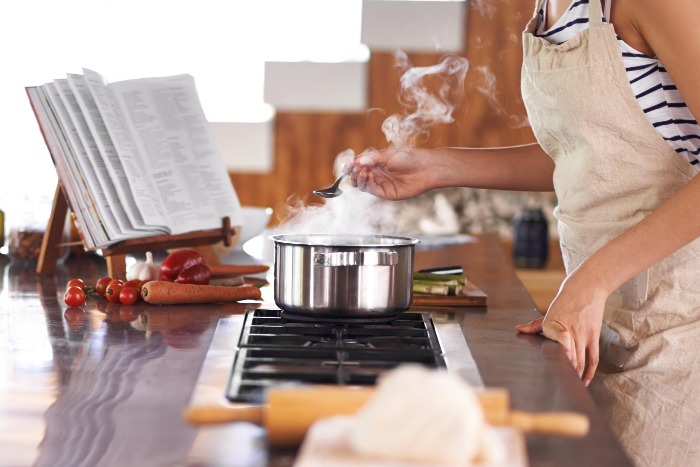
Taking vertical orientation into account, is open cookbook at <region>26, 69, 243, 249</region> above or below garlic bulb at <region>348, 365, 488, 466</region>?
below

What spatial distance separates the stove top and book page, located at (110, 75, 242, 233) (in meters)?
0.59

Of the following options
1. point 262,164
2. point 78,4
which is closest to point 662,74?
point 262,164

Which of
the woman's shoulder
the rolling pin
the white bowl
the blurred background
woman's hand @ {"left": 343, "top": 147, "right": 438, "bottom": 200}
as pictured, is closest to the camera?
the rolling pin

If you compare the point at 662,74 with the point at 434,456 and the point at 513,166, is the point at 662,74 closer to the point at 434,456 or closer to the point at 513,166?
the point at 513,166

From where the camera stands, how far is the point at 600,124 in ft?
4.50

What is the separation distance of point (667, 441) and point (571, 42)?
623 millimetres

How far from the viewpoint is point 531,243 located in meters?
3.77

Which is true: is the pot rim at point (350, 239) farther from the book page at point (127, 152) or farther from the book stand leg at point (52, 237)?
the book stand leg at point (52, 237)

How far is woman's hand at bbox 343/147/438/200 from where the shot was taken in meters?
1.66

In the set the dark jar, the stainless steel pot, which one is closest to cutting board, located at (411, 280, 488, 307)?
the stainless steel pot

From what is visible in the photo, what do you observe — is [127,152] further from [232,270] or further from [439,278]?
[439,278]

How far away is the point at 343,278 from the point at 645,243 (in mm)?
412

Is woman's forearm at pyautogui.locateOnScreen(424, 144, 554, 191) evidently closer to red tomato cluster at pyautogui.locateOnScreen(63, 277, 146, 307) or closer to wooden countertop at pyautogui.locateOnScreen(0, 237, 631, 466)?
wooden countertop at pyautogui.locateOnScreen(0, 237, 631, 466)

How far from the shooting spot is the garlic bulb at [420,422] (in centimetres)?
63
